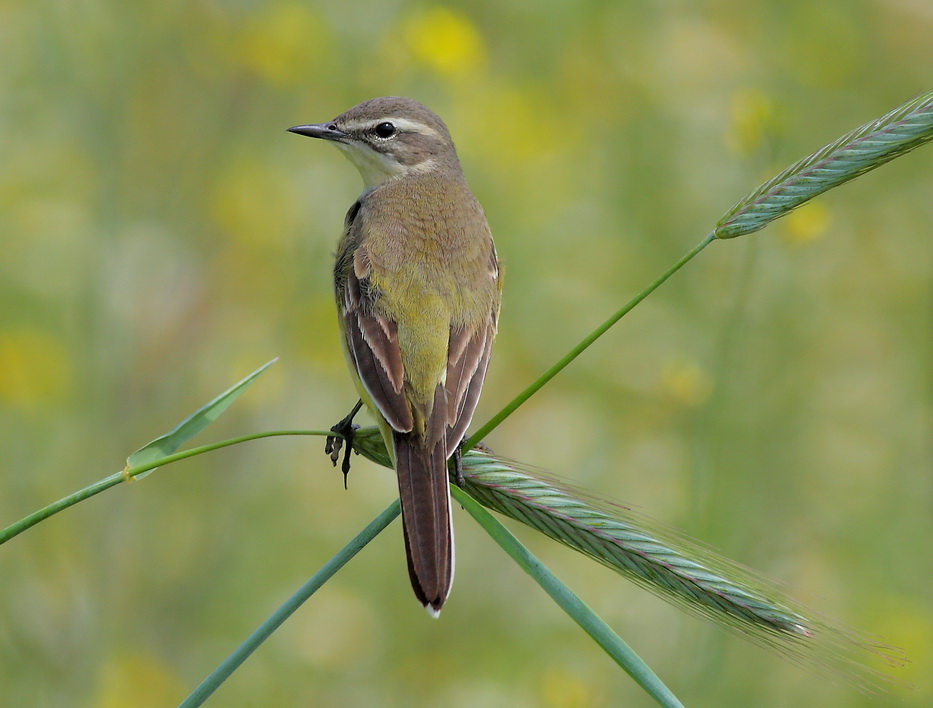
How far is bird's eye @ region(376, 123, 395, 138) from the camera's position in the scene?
5.07 meters

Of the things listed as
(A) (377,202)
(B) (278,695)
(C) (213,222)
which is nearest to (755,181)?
(A) (377,202)

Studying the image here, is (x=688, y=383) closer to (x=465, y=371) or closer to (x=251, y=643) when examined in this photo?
(x=465, y=371)

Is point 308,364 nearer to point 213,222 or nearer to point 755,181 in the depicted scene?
point 213,222

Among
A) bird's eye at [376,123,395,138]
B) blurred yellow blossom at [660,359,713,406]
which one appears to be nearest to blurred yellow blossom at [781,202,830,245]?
blurred yellow blossom at [660,359,713,406]

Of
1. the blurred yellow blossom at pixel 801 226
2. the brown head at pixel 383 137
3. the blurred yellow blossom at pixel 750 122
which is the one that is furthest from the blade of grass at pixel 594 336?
the blurred yellow blossom at pixel 801 226

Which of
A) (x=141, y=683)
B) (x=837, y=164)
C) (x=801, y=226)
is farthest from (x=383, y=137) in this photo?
(x=837, y=164)

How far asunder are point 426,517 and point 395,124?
2690 mm

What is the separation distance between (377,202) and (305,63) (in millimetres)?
2177

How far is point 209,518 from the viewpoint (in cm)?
552

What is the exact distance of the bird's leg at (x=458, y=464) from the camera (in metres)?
2.78

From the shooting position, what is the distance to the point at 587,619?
7.00 feet

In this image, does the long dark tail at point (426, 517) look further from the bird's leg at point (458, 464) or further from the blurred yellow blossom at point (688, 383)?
the blurred yellow blossom at point (688, 383)

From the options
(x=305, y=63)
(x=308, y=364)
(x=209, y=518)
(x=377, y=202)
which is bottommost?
(x=209, y=518)

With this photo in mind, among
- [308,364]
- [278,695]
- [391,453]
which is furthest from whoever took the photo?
[308,364]
